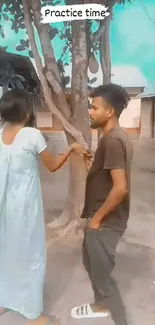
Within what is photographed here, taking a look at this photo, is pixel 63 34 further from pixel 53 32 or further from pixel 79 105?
pixel 79 105

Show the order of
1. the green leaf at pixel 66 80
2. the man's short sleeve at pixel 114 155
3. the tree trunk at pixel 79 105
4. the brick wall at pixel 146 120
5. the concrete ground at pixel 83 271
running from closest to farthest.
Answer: the man's short sleeve at pixel 114 155, the concrete ground at pixel 83 271, the tree trunk at pixel 79 105, the green leaf at pixel 66 80, the brick wall at pixel 146 120

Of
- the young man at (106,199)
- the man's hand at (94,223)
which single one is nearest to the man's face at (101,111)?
the young man at (106,199)

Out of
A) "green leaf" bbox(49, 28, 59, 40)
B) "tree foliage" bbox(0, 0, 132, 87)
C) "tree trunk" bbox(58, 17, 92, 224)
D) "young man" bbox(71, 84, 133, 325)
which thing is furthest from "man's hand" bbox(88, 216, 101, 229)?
"green leaf" bbox(49, 28, 59, 40)

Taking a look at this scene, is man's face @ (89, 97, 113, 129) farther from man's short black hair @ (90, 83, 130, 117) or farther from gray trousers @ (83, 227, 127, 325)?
gray trousers @ (83, 227, 127, 325)

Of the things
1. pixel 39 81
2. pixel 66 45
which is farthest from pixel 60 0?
pixel 39 81

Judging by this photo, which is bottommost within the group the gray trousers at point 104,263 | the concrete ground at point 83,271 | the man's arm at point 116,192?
the concrete ground at point 83,271

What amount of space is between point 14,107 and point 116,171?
39cm

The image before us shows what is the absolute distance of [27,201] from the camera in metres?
1.44

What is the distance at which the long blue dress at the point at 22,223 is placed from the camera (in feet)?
4.70

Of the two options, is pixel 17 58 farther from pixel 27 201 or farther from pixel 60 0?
pixel 27 201

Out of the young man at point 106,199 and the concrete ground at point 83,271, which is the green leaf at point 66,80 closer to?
the concrete ground at point 83,271

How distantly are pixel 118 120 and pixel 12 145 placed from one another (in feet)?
1.19

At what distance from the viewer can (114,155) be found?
138 cm

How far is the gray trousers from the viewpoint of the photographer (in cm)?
146
